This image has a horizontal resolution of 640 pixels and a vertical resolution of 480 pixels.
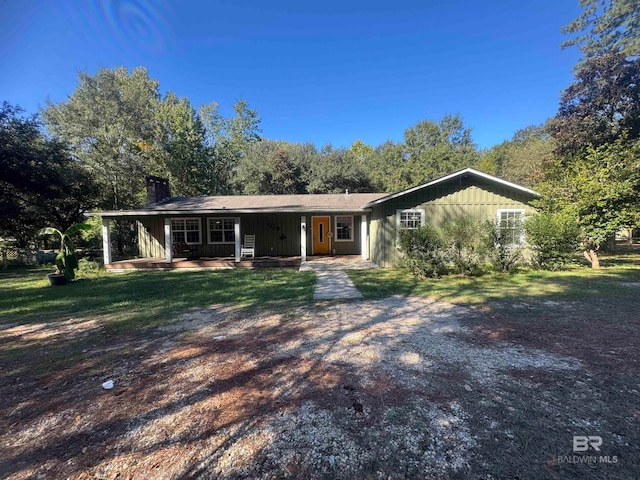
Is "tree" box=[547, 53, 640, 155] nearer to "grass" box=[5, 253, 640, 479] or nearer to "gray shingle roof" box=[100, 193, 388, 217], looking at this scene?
"gray shingle roof" box=[100, 193, 388, 217]

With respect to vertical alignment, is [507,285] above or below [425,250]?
below

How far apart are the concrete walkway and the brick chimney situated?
8.18 m

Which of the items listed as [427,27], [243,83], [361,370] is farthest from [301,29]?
[361,370]

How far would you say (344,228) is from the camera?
45.7ft

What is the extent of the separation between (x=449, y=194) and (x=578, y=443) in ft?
32.6

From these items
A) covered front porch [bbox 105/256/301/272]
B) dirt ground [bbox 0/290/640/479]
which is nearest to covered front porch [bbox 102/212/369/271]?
covered front porch [bbox 105/256/301/272]

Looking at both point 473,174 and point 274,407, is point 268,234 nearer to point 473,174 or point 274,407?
point 473,174

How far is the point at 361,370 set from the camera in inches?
128

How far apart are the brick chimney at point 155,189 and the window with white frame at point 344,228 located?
8736mm

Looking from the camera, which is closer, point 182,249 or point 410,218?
point 410,218

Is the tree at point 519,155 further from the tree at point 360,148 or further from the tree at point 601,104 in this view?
the tree at point 360,148

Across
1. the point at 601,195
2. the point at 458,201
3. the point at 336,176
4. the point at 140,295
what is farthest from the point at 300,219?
the point at 336,176

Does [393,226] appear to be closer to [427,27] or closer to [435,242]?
[435,242]

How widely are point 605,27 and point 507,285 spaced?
19.5 m
